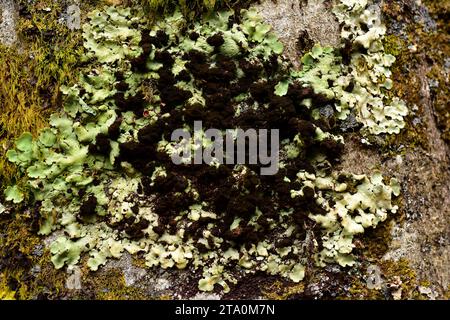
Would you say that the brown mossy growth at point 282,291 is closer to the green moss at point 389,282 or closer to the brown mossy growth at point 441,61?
the green moss at point 389,282

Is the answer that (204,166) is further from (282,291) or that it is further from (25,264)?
(25,264)

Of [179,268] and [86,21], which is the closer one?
[179,268]

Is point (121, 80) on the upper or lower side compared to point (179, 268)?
upper

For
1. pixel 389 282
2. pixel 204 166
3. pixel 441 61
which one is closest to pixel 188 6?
pixel 204 166
